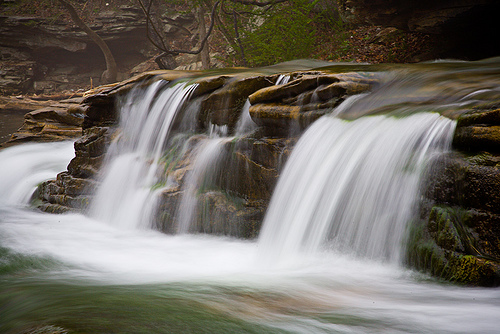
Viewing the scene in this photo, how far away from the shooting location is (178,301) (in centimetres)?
288

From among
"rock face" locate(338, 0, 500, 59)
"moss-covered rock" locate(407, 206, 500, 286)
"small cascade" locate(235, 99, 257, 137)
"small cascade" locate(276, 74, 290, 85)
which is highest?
"rock face" locate(338, 0, 500, 59)

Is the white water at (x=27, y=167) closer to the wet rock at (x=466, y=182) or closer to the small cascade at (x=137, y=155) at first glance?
the small cascade at (x=137, y=155)

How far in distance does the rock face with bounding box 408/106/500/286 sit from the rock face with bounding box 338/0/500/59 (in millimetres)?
4761

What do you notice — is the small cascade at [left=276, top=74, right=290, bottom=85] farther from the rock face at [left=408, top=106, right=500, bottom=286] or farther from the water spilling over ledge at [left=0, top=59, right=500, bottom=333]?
the rock face at [left=408, top=106, right=500, bottom=286]

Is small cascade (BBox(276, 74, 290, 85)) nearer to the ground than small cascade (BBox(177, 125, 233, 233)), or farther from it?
farther from it

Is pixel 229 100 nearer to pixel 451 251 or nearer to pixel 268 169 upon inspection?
pixel 268 169

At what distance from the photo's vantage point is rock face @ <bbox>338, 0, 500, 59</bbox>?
290 inches

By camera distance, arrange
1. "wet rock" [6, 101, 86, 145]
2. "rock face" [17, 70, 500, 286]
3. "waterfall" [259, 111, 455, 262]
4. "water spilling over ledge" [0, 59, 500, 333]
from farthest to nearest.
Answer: "wet rock" [6, 101, 86, 145], "waterfall" [259, 111, 455, 262], "rock face" [17, 70, 500, 286], "water spilling over ledge" [0, 59, 500, 333]

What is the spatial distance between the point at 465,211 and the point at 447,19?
223 inches

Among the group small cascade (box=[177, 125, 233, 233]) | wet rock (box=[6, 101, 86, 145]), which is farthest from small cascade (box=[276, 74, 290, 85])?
wet rock (box=[6, 101, 86, 145])

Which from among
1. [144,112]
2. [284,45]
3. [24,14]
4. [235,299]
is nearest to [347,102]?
[235,299]

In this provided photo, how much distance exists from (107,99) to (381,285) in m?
6.54

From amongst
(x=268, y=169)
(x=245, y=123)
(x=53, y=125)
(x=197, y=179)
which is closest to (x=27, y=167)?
(x=53, y=125)

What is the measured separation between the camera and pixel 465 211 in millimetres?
3350
